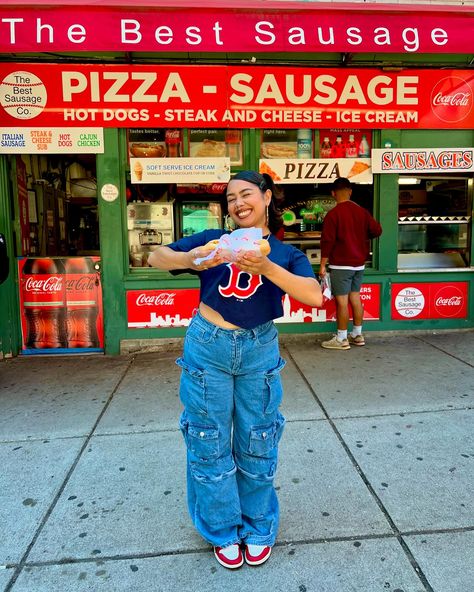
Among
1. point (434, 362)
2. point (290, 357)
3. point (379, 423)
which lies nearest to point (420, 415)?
point (379, 423)

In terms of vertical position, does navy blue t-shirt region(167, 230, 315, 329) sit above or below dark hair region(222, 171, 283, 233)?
below

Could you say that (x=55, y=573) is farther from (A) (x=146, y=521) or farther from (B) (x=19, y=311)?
(B) (x=19, y=311)

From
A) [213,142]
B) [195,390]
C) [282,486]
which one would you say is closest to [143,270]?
[213,142]

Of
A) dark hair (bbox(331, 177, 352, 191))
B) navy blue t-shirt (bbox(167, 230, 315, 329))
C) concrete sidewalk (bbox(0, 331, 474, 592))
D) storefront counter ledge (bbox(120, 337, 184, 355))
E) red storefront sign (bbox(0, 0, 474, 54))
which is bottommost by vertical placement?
concrete sidewalk (bbox(0, 331, 474, 592))

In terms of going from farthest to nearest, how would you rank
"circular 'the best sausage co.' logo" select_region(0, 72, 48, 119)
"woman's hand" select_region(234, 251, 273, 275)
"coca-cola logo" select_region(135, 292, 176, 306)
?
"coca-cola logo" select_region(135, 292, 176, 306) → "circular 'the best sausage co.' logo" select_region(0, 72, 48, 119) → "woman's hand" select_region(234, 251, 273, 275)

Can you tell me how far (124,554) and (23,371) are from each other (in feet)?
10.7

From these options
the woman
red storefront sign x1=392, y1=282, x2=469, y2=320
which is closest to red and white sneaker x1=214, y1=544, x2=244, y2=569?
the woman

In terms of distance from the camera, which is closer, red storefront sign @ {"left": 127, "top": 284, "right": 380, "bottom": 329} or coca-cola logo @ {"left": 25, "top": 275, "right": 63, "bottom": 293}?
coca-cola logo @ {"left": 25, "top": 275, "right": 63, "bottom": 293}

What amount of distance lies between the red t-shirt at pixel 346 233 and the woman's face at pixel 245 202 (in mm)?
3457

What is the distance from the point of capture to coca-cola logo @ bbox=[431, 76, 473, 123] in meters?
5.70

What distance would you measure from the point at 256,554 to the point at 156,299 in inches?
149

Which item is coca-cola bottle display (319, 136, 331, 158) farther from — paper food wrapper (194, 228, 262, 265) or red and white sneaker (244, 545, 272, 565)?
red and white sneaker (244, 545, 272, 565)

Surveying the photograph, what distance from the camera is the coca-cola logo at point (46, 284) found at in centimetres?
546

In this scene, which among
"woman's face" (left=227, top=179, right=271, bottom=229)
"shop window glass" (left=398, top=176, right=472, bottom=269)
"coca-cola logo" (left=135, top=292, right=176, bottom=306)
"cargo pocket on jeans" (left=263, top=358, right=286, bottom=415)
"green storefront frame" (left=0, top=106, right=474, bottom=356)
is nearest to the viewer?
"woman's face" (left=227, top=179, right=271, bottom=229)
